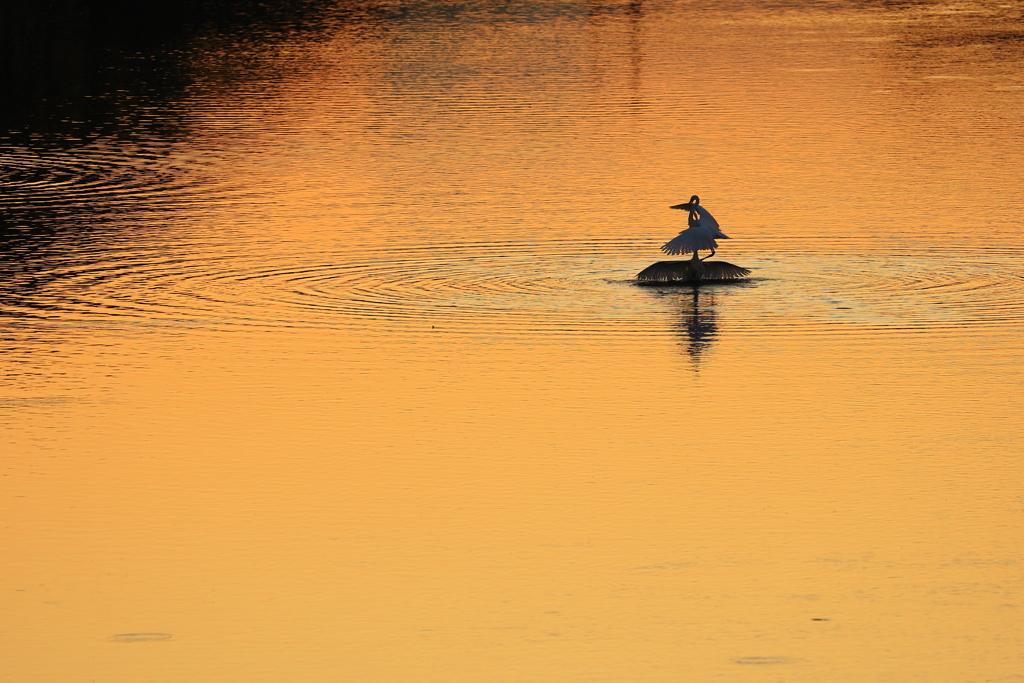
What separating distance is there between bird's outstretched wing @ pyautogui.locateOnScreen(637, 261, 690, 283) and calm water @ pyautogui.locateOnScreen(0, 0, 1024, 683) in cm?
18

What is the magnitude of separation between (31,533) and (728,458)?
343cm

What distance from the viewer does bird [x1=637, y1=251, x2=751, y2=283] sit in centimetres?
1555

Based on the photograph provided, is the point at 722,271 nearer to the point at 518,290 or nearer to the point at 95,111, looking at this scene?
the point at 518,290

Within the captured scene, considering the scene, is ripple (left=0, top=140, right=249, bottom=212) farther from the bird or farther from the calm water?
the bird

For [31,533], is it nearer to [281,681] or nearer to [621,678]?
[281,681]

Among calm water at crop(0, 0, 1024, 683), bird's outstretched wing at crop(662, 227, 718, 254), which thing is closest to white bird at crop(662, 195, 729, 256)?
bird's outstretched wing at crop(662, 227, 718, 254)

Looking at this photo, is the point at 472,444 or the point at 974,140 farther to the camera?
the point at 974,140

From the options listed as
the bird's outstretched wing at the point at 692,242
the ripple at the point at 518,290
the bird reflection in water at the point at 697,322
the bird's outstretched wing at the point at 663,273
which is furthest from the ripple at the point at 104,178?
the bird reflection in water at the point at 697,322

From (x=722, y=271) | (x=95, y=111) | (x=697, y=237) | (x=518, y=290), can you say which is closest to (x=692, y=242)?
(x=697, y=237)

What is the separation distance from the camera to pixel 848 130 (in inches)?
969

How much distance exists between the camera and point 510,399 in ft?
38.4

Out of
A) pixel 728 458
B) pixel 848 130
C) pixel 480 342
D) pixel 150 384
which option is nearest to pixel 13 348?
pixel 150 384

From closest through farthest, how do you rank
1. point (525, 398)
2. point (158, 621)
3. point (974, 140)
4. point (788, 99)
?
point (158, 621) < point (525, 398) < point (974, 140) < point (788, 99)

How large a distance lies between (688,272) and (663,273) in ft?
0.63
